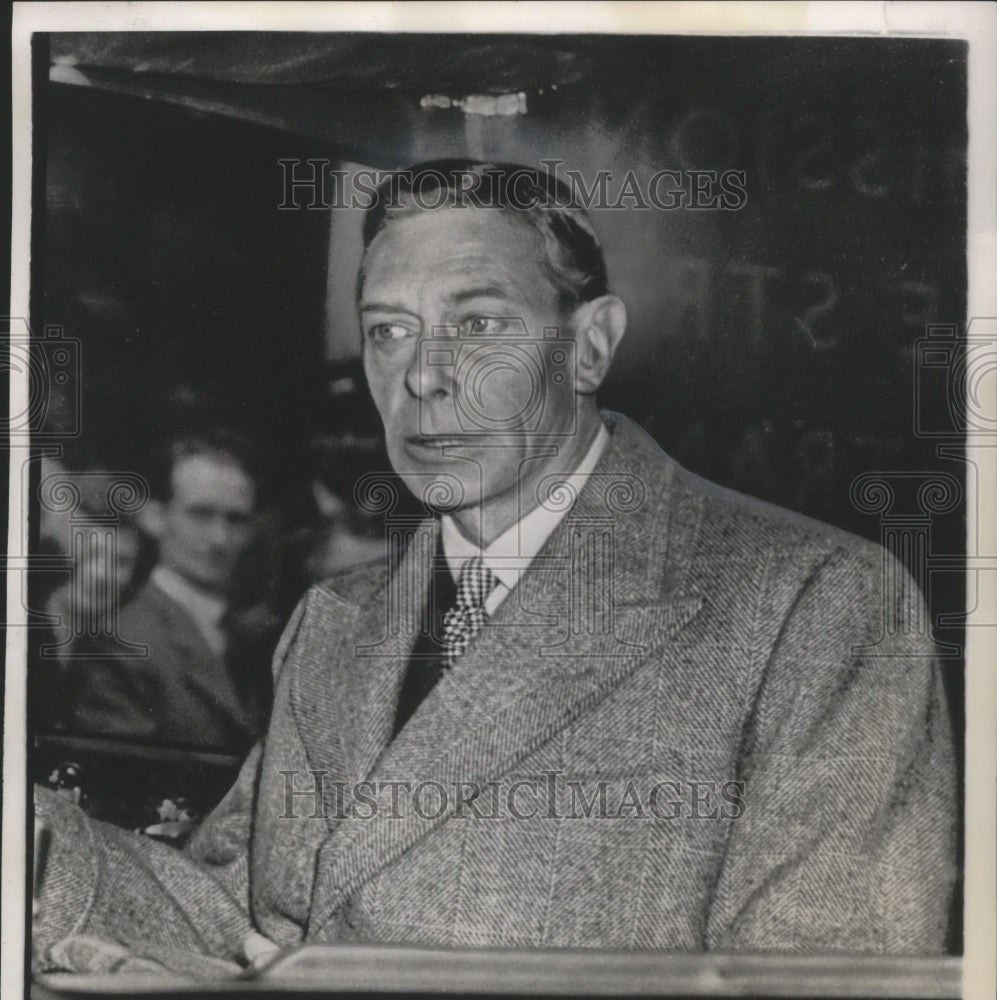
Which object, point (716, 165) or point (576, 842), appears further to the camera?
point (716, 165)

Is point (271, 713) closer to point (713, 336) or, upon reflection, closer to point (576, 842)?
point (576, 842)

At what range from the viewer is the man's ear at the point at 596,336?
2893mm

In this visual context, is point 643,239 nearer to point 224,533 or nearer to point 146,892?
point 224,533

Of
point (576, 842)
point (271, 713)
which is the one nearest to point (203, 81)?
point (271, 713)

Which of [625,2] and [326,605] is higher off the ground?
[625,2]

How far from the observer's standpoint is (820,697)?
275 cm

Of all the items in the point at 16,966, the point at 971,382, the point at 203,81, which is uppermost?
the point at 203,81

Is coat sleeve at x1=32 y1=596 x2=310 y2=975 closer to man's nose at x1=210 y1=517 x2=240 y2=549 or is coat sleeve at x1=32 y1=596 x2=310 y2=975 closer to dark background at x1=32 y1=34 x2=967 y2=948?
man's nose at x1=210 y1=517 x2=240 y2=549

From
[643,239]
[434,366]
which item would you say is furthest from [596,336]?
[434,366]

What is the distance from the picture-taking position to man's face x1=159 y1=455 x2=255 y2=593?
115 inches

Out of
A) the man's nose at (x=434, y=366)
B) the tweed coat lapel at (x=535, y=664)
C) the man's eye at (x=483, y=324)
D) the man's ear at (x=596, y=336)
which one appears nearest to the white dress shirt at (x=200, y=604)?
the tweed coat lapel at (x=535, y=664)

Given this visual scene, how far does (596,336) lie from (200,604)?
3.86ft

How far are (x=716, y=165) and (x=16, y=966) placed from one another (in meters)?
2.61

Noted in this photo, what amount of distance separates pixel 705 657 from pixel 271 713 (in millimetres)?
1057
